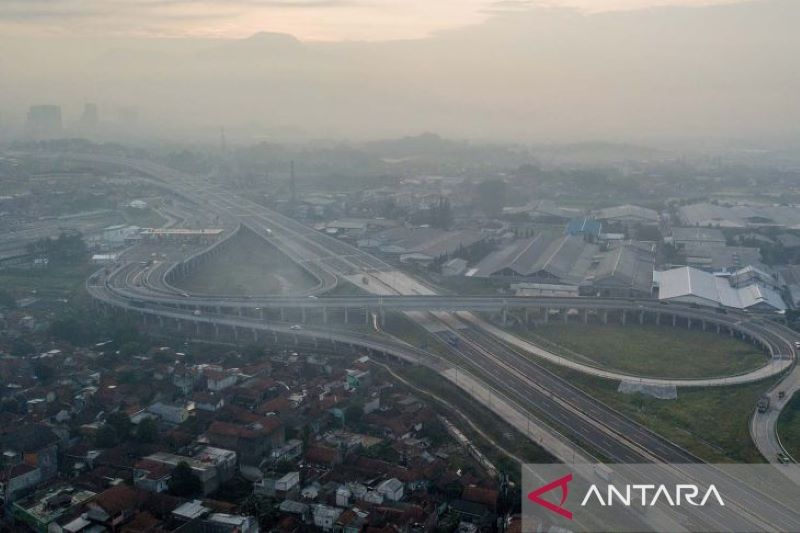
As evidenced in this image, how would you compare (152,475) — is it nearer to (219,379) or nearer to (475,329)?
(219,379)

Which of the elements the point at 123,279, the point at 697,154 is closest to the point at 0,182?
the point at 123,279

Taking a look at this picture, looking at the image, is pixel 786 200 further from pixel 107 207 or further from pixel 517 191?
pixel 107 207

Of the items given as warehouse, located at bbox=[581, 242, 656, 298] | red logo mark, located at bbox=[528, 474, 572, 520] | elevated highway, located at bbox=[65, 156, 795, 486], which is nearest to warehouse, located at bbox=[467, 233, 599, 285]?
warehouse, located at bbox=[581, 242, 656, 298]

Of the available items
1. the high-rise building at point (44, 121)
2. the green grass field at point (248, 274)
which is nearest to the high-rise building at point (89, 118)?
the high-rise building at point (44, 121)

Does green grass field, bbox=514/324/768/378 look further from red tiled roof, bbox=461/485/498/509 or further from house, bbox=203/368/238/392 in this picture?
house, bbox=203/368/238/392

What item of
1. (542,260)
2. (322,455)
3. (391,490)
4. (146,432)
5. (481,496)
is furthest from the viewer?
(542,260)

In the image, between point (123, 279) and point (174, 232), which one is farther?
point (174, 232)

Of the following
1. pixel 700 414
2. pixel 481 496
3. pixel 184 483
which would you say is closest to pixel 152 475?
pixel 184 483
